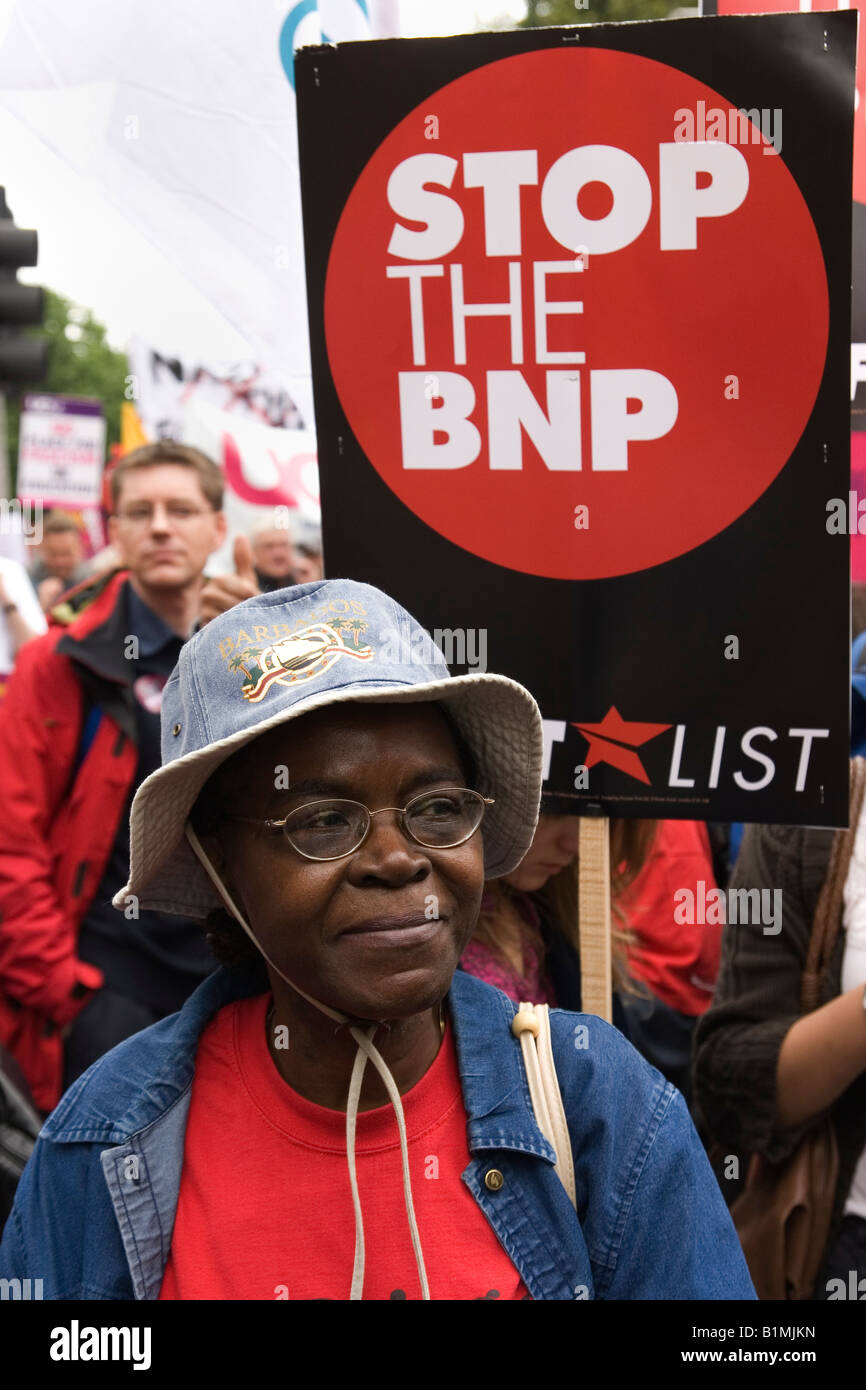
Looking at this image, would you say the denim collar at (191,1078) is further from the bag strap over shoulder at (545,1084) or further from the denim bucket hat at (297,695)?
the denim bucket hat at (297,695)

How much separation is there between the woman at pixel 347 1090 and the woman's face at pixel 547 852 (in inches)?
34.4

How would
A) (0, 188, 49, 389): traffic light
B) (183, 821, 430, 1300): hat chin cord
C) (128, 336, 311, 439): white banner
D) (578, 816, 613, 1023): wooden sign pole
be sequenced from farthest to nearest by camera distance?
(128, 336, 311, 439): white banner → (0, 188, 49, 389): traffic light → (578, 816, 613, 1023): wooden sign pole → (183, 821, 430, 1300): hat chin cord

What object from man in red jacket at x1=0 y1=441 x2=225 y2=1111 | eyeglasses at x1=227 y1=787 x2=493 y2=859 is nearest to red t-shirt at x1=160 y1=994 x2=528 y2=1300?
eyeglasses at x1=227 y1=787 x2=493 y2=859

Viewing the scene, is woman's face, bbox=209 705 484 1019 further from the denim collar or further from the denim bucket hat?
the denim collar

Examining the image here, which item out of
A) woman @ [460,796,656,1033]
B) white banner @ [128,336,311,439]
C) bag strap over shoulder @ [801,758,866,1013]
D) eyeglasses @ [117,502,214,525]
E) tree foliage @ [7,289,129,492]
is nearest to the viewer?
woman @ [460,796,656,1033]

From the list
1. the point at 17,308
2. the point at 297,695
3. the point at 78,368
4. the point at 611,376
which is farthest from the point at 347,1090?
the point at 78,368

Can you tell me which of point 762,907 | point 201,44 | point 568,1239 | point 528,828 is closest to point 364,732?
point 528,828

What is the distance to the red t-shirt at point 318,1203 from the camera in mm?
1604

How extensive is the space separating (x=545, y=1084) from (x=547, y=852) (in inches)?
38.9

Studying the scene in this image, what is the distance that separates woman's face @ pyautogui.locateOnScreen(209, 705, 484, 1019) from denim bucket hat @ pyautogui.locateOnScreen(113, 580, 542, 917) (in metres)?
0.04

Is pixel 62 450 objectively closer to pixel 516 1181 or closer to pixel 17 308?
pixel 17 308

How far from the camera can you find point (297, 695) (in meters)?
1.62

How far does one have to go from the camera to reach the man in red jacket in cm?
364
